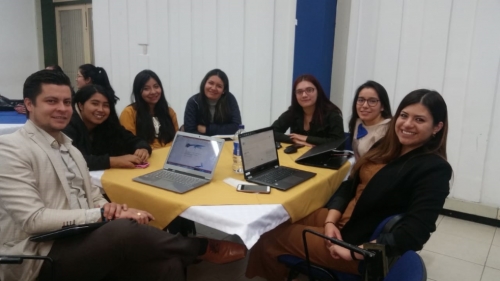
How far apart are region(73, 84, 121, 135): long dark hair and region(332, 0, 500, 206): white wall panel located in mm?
2364

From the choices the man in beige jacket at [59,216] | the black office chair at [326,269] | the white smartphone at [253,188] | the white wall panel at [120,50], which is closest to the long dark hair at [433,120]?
the black office chair at [326,269]

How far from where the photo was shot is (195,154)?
76.6 inches

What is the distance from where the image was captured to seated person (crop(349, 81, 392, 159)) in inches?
95.1

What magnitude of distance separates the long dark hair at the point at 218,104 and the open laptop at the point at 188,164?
136 centimetres

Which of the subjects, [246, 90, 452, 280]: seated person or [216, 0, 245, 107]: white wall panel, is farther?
[216, 0, 245, 107]: white wall panel

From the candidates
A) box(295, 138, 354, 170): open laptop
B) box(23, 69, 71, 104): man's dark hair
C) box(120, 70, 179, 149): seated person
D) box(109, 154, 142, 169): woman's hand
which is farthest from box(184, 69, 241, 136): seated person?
box(23, 69, 71, 104): man's dark hair

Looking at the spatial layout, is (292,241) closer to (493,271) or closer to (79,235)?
(79,235)

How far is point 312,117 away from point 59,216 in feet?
6.52

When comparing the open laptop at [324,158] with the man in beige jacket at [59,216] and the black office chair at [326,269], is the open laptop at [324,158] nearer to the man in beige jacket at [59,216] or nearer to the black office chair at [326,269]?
the black office chair at [326,269]

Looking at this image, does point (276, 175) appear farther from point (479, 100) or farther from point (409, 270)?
point (479, 100)

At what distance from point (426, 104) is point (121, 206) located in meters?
1.43

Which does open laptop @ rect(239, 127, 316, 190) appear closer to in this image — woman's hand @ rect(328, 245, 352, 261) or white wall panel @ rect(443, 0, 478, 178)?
woman's hand @ rect(328, 245, 352, 261)

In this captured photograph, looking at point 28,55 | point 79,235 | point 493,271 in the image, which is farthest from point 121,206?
point 28,55

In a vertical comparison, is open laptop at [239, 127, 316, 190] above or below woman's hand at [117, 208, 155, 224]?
above
